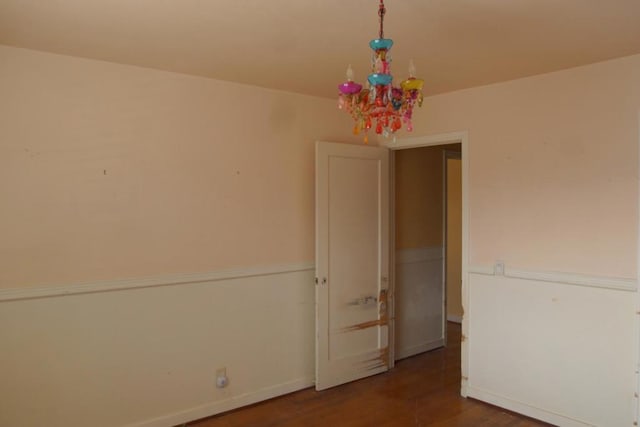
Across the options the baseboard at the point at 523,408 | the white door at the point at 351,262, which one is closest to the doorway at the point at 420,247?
the white door at the point at 351,262

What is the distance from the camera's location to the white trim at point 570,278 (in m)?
2.76

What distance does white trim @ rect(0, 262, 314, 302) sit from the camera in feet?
8.45

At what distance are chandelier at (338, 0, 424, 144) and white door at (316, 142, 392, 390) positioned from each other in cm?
185

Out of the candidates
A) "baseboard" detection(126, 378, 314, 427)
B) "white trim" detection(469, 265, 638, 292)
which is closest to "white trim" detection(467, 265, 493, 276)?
"white trim" detection(469, 265, 638, 292)

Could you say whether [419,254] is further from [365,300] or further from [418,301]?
[365,300]

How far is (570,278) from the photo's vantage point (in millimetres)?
2979

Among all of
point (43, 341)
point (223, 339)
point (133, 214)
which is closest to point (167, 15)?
point (133, 214)

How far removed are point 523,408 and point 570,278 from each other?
1.01 metres

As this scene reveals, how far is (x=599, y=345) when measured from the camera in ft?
9.41

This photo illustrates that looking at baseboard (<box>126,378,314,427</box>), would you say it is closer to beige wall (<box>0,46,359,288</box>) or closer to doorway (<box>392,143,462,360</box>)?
beige wall (<box>0,46,359,288</box>)

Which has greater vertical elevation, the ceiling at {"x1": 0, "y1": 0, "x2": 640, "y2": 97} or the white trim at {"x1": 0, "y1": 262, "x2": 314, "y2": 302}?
the ceiling at {"x1": 0, "y1": 0, "x2": 640, "y2": 97}

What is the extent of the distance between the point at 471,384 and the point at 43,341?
118 inches

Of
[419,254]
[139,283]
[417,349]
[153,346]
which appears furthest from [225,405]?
[419,254]

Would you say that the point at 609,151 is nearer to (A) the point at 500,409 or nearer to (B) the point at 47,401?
(A) the point at 500,409
